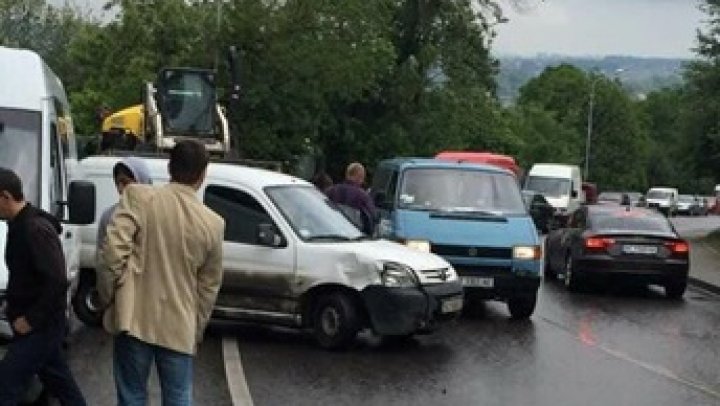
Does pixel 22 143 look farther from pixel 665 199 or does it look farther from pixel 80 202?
pixel 665 199

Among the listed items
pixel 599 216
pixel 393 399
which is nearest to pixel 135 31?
pixel 599 216

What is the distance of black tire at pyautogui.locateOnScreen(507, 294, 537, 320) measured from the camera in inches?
598

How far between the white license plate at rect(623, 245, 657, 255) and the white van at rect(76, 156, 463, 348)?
23.9ft

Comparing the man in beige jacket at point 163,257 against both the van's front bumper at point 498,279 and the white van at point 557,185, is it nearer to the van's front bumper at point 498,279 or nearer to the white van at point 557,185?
the van's front bumper at point 498,279

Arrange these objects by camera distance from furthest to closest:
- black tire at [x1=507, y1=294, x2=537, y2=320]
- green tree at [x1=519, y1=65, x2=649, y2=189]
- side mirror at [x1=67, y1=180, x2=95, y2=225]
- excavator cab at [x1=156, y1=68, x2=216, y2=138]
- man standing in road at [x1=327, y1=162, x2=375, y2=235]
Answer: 1. green tree at [x1=519, y1=65, x2=649, y2=189]
2. excavator cab at [x1=156, y1=68, x2=216, y2=138]
3. black tire at [x1=507, y1=294, x2=537, y2=320]
4. man standing in road at [x1=327, y1=162, x2=375, y2=235]
5. side mirror at [x1=67, y1=180, x2=95, y2=225]

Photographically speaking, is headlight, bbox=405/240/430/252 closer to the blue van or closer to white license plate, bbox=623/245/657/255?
the blue van

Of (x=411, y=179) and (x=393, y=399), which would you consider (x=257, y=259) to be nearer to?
(x=393, y=399)

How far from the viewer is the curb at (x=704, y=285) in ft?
71.9

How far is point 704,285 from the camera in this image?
22.8 metres

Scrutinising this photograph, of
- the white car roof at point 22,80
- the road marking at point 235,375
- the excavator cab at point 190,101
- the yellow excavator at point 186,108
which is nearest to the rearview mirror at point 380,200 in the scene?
the road marking at point 235,375

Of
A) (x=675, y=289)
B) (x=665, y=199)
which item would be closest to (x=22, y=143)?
(x=675, y=289)

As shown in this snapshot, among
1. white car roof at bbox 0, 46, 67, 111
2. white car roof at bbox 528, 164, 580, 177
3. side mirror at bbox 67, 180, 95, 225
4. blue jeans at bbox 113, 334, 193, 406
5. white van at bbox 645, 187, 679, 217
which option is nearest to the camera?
blue jeans at bbox 113, 334, 193, 406

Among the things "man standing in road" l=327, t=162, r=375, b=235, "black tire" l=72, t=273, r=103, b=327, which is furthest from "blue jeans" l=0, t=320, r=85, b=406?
"man standing in road" l=327, t=162, r=375, b=235

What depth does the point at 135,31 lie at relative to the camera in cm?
4209
